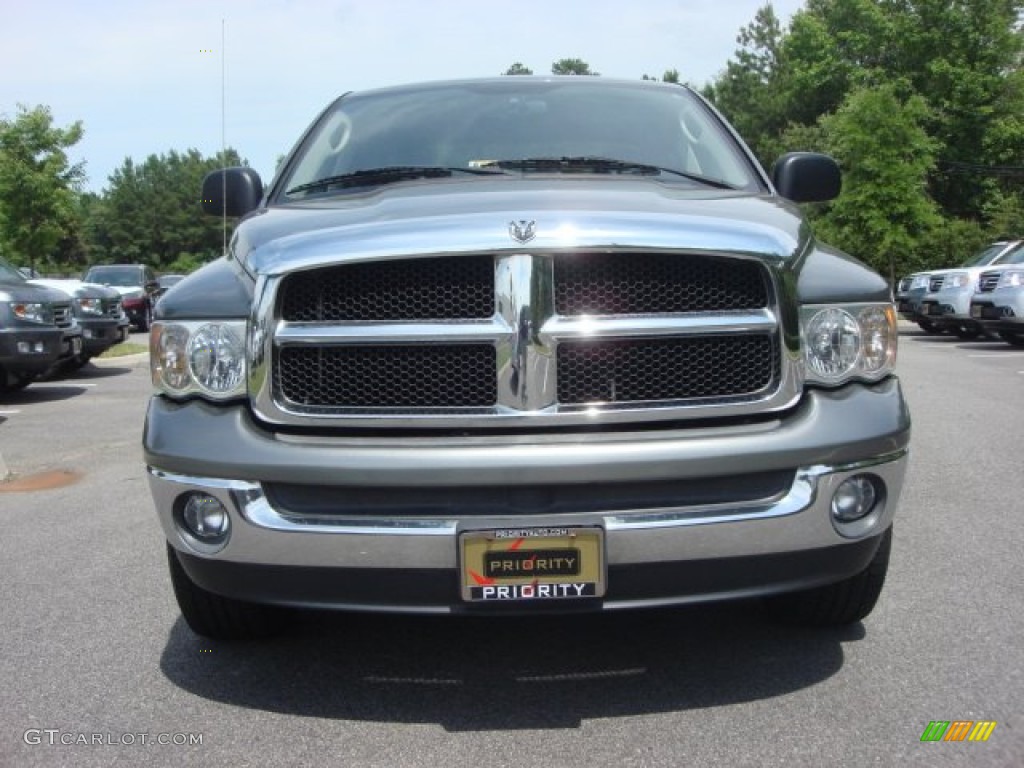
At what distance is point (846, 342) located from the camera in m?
3.22

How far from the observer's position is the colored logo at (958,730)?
2.99 m

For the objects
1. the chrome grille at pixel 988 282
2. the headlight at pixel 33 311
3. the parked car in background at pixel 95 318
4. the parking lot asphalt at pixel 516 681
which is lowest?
the parked car in background at pixel 95 318

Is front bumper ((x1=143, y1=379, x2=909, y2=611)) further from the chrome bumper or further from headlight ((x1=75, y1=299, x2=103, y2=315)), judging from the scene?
headlight ((x1=75, y1=299, x2=103, y2=315))

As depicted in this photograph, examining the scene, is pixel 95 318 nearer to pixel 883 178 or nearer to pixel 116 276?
pixel 116 276

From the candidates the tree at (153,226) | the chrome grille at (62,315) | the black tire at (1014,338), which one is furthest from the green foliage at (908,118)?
the tree at (153,226)

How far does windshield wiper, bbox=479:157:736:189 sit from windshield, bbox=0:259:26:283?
9.38 m

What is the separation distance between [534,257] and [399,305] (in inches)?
15.6

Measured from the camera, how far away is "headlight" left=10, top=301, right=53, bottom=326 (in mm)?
11297

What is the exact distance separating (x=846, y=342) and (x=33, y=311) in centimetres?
1010

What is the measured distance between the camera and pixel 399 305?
311 centimetres

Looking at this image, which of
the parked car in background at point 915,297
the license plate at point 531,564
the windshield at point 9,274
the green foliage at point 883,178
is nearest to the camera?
the license plate at point 531,564

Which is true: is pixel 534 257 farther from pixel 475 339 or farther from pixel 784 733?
pixel 784 733

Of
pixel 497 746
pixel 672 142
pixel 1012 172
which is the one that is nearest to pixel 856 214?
pixel 1012 172

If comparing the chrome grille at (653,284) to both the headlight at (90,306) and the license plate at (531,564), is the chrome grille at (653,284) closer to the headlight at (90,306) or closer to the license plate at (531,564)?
the license plate at (531,564)
